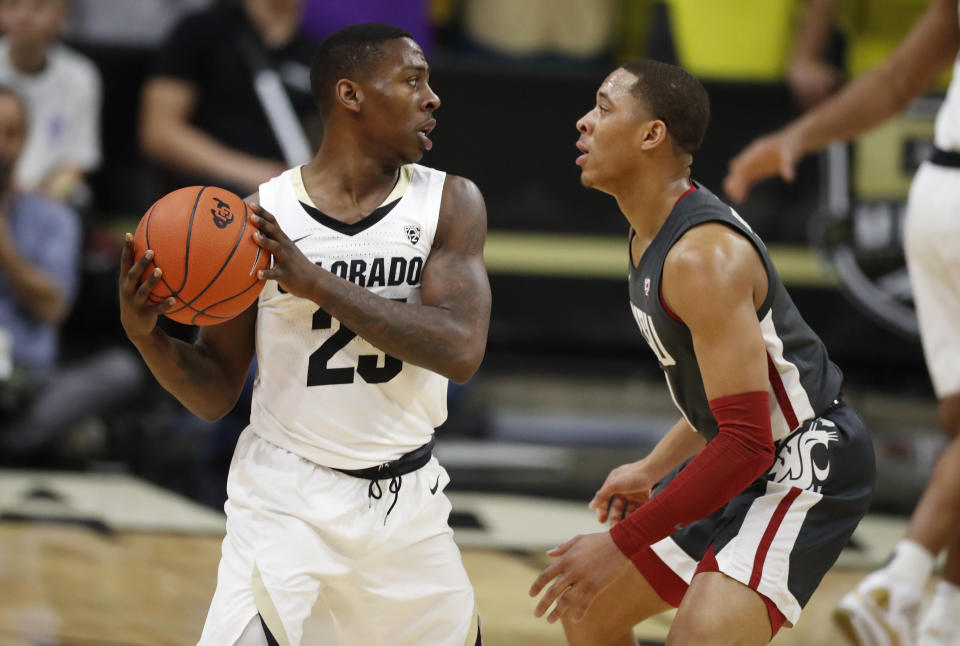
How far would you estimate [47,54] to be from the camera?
7.23 meters

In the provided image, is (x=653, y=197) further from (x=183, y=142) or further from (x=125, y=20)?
(x=125, y=20)

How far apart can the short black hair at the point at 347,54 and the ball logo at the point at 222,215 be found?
17.4 inches

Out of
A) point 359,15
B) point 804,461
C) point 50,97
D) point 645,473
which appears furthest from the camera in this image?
point 359,15

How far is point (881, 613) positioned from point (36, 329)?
4564 mm

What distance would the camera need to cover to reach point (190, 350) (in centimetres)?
317

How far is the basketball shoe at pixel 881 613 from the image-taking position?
12.4 ft

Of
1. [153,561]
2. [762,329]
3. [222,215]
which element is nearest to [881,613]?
[762,329]

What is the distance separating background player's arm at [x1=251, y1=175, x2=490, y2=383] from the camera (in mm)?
2861

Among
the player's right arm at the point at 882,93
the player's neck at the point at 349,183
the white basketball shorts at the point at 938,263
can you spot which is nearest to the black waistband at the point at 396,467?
the player's neck at the point at 349,183

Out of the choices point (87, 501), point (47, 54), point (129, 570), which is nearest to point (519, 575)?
point (129, 570)

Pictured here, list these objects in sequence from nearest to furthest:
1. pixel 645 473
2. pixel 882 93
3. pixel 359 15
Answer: pixel 645 473 < pixel 882 93 < pixel 359 15

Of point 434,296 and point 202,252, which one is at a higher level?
point 202,252

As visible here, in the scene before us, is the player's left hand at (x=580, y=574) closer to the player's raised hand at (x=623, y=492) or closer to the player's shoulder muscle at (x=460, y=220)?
the player's raised hand at (x=623, y=492)

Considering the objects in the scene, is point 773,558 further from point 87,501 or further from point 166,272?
point 87,501
